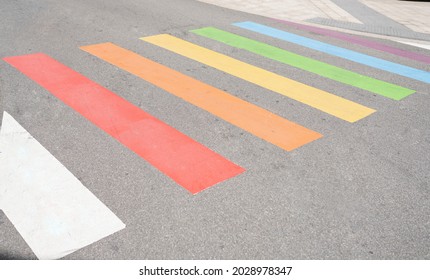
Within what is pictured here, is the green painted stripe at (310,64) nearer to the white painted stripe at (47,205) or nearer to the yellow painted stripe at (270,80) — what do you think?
the yellow painted stripe at (270,80)

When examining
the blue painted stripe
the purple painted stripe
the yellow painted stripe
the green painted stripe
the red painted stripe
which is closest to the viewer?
the red painted stripe

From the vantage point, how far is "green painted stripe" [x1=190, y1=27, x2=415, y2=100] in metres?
6.73

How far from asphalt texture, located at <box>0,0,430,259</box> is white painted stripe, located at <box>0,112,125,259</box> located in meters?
0.09

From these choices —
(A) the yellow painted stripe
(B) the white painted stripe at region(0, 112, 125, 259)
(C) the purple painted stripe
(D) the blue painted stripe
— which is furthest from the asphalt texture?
(C) the purple painted stripe

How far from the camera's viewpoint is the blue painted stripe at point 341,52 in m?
7.68

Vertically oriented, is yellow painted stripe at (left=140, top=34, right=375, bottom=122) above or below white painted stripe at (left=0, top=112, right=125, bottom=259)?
above

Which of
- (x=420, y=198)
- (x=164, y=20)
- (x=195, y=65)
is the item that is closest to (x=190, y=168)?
(x=420, y=198)

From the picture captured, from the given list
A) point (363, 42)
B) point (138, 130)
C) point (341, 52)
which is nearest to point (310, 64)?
point (341, 52)

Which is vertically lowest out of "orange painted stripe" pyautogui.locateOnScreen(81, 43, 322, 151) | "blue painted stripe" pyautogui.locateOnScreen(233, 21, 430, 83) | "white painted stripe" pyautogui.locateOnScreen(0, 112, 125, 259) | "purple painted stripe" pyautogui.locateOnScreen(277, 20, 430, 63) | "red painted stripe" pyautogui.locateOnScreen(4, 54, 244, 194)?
"white painted stripe" pyautogui.locateOnScreen(0, 112, 125, 259)

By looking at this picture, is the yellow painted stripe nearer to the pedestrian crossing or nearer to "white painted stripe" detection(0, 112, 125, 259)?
the pedestrian crossing

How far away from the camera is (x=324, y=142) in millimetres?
4867

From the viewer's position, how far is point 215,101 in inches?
229

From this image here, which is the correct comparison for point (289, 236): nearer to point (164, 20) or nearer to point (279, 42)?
point (279, 42)

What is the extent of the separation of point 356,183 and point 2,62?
601 cm
